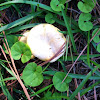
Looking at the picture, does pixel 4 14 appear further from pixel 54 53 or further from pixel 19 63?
pixel 54 53

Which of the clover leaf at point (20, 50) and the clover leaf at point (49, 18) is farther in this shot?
the clover leaf at point (49, 18)

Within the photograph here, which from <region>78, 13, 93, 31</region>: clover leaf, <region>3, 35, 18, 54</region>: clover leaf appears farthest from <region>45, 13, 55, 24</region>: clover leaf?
<region>3, 35, 18, 54</region>: clover leaf

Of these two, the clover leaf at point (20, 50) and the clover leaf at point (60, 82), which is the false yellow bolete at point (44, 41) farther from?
the clover leaf at point (60, 82)

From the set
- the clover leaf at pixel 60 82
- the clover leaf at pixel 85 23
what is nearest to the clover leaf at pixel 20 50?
the clover leaf at pixel 60 82

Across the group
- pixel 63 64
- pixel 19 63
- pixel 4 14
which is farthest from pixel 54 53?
pixel 4 14

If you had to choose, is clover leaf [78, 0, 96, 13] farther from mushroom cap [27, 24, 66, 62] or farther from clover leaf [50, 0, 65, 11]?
mushroom cap [27, 24, 66, 62]

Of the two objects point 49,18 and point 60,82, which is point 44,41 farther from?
point 60,82
